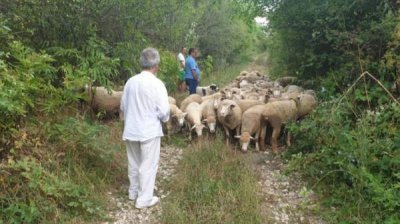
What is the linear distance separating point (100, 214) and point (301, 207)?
255cm

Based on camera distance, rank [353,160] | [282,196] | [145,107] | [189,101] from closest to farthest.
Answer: [145,107], [353,160], [282,196], [189,101]

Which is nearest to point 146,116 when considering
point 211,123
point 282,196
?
point 282,196

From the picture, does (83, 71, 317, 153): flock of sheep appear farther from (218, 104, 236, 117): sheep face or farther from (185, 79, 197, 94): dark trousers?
(185, 79, 197, 94): dark trousers

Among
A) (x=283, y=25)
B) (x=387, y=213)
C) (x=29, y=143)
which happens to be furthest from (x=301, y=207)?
(x=283, y=25)

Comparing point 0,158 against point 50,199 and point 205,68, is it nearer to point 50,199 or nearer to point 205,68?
point 50,199

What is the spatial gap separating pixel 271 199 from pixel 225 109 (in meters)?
2.71

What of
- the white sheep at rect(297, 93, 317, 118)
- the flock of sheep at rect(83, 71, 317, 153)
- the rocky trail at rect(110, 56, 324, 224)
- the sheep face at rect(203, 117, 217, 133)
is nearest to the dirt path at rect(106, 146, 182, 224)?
the rocky trail at rect(110, 56, 324, 224)

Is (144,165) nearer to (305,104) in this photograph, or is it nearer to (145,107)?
(145,107)

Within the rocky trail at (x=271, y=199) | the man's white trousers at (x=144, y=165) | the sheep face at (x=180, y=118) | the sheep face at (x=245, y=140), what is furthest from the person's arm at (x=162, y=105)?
the sheep face at (x=180, y=118)

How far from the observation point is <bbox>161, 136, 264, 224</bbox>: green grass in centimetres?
481

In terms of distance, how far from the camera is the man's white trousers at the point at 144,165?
5.22 metres

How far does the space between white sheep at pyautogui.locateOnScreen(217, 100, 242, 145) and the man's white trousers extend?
2.79 meters

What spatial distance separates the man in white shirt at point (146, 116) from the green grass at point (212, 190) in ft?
1.36

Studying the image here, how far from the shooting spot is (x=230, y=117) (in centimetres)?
801
